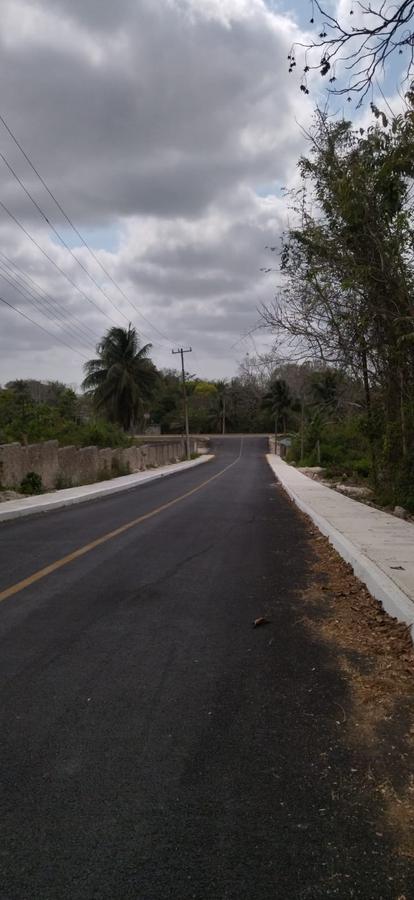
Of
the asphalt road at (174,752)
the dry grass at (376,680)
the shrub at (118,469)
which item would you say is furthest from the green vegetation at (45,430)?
the asphalt road at (174,752)

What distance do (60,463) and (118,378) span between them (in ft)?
137

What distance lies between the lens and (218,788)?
10.4 feet

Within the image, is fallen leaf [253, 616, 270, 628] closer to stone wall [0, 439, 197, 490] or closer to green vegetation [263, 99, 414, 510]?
green vegetation [263, 99, 414, 510]

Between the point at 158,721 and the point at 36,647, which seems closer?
the point at 158,721

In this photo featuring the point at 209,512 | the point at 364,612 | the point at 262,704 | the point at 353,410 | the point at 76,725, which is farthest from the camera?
the point at 353,410

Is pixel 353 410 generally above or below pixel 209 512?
above

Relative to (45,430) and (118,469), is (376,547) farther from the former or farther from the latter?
(118,469)

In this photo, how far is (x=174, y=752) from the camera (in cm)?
350

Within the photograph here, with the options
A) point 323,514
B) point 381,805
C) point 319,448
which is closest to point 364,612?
point 381,805

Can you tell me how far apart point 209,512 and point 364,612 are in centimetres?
950

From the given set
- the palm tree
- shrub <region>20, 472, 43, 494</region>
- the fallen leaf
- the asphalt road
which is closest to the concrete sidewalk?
the asphalt road

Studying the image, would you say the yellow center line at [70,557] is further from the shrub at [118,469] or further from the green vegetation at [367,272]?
the shrub at [118,469]

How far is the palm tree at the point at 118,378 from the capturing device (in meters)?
65.1

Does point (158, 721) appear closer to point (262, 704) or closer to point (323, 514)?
point (262, 704)
